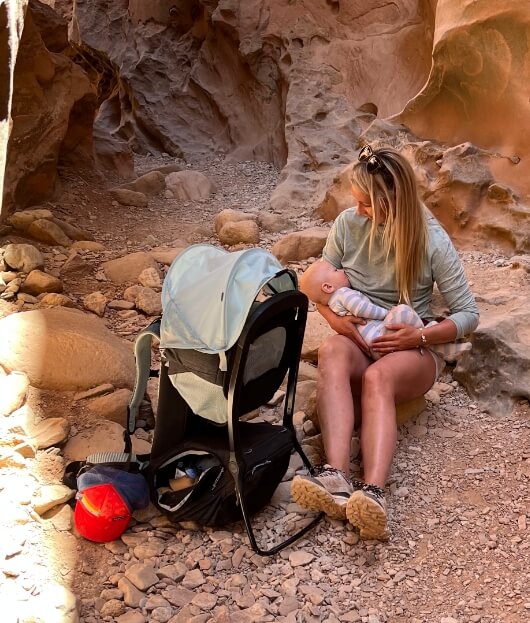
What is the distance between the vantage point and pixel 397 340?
273 centimetres

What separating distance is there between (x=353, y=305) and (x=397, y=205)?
0.43 metres

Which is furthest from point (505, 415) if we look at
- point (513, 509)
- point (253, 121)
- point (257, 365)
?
point (253, 121)

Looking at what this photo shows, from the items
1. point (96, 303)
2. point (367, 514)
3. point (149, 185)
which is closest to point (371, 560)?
point (367, 514)

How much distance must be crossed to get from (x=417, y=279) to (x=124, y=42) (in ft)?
30.2

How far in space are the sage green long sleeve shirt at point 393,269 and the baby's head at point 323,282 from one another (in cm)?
7

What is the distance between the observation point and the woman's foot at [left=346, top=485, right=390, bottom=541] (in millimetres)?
2252

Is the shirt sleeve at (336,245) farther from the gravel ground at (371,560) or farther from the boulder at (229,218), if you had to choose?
the boulder at (229,218)

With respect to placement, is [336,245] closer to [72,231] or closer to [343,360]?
[343,360]

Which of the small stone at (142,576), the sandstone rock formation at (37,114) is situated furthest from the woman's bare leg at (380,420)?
the sandstone rock formation at (37,114)

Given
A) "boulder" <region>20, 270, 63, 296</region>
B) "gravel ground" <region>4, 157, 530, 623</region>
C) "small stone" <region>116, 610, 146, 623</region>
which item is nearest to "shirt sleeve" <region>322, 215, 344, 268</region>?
"gravel ground" <region>4, 157, 530, 623</region>

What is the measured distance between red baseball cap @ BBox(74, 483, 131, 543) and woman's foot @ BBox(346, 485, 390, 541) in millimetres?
753

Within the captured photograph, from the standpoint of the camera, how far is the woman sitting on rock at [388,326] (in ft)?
8.27

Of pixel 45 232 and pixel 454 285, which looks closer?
pixel 454 285

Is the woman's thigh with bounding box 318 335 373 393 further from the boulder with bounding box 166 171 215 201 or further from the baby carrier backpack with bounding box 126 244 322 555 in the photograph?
the boulder with bounding box 166 171 215 201
